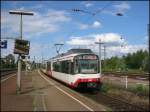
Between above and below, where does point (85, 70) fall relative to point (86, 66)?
below

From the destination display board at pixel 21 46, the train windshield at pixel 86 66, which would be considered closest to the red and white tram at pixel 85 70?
the train windshield at pixel 86 66

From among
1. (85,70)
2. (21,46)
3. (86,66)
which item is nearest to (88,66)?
(86,66)

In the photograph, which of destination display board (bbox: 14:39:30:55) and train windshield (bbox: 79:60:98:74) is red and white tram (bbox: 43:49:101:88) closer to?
train windshield (bbox: 79:60:98:74)

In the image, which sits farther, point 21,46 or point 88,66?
point 88,66

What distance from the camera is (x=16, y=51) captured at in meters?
25.5

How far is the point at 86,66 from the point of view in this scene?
28000 mm

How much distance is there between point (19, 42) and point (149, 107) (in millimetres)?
10437

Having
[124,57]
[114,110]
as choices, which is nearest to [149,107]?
[114,110]

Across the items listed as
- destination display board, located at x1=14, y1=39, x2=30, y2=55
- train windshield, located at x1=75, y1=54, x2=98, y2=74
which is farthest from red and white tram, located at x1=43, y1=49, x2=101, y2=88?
destination display board, located at x1=14, y1=39, x2=30, y2=55

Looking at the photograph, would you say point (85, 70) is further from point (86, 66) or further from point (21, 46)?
point (21, 46)

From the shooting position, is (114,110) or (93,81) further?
(93,81)

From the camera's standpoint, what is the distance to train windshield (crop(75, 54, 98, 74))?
2779cm

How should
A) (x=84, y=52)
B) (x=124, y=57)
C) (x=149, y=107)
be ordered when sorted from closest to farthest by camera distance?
(x=149, y=107) → (x=84, y=52) → (x=124, y=57)

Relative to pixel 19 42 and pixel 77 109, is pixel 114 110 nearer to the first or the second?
pixel 77 109
